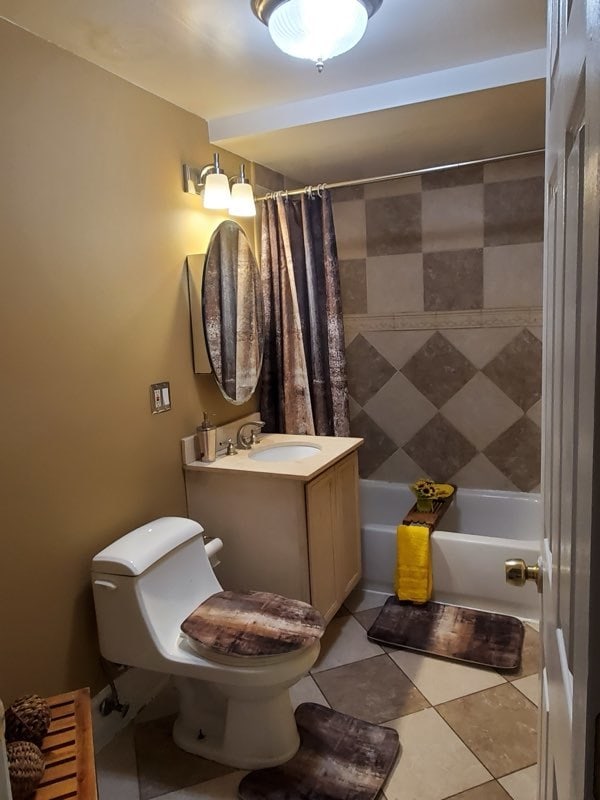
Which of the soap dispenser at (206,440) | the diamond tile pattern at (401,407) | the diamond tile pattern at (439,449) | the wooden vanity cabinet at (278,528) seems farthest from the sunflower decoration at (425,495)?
the soap dispenser at (206,440)

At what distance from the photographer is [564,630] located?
0.67 metres

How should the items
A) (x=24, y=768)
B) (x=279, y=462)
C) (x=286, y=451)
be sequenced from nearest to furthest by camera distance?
(x=24, y=768) < (x=279, y=462) < (x=286, y=451)

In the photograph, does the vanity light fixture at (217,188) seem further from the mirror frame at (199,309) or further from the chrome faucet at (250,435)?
the chrome faucet at (250,435)

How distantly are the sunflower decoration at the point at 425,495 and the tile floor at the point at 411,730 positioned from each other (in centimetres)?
74

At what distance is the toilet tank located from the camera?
5.99ft

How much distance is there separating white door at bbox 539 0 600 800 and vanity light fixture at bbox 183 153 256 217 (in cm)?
161

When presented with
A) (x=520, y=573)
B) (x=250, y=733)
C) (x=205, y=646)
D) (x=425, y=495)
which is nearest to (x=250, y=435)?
(x=425, y=495)

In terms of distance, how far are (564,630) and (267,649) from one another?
120 cm

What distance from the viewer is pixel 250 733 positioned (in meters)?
1.84

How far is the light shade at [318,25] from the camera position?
5.06ft

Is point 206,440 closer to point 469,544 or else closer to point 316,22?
point 469,544

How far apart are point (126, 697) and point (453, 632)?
1390mm

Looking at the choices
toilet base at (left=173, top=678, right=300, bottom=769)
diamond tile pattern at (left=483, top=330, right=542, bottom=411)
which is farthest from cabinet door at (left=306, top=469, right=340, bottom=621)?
diamond tile pattern at (left=483, top=330, right=542, bottom=411)

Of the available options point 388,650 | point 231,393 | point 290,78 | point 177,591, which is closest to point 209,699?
point 177,591
